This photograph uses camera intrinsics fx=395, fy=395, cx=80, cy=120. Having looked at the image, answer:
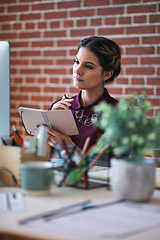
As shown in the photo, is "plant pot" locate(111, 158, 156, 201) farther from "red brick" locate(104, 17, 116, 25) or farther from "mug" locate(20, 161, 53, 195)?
"red brick" locate(104, 17, 116, 25)

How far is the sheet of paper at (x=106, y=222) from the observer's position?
874mm

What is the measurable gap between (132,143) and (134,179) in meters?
0.10

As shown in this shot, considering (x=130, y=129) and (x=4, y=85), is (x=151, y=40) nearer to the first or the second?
(x=4, y=85)

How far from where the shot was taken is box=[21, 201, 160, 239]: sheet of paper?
0.87 m

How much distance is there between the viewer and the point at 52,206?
1.07 m

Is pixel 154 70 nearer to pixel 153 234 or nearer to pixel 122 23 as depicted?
pixel 122 23

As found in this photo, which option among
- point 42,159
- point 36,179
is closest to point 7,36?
point 42,159

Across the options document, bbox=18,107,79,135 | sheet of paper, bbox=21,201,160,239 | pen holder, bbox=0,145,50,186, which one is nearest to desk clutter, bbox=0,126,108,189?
pen holder, bbox=0,145,50,186

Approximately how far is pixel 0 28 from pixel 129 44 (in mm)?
1288

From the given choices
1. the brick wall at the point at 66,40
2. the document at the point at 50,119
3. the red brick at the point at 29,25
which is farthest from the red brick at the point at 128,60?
the document at the point at 50,119

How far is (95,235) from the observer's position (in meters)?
0.85

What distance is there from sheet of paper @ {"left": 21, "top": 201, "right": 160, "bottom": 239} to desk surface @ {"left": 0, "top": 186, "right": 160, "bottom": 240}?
2cm

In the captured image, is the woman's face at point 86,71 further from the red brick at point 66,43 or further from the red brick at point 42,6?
the red brick at point 42,6

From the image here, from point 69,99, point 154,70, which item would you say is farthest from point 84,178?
point 154,70
